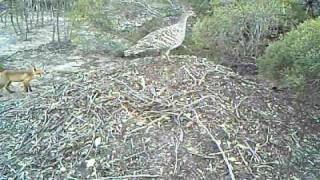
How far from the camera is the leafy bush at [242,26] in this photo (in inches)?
267

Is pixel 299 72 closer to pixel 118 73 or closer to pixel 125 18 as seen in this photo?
pixel 118 73

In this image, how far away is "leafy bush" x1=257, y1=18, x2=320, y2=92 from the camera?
5566mm

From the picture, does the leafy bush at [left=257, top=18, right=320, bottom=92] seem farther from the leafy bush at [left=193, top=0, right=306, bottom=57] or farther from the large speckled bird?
the large speckled bird

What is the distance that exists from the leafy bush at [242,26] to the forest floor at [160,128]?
1074mm

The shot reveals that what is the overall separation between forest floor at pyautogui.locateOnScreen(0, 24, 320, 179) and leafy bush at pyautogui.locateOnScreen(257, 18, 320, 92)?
269 millimetres

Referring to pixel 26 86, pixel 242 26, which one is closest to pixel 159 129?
pixel 26 86

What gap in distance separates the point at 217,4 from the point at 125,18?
2.25 m

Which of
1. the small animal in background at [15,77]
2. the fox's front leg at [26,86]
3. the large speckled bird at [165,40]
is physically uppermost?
the large speckled bird at [165,40]

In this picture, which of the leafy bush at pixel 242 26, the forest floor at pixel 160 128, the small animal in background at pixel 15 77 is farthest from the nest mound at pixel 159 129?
the leafy bush at pixel 242 26

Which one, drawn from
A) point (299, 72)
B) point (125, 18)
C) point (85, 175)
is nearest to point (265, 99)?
point (299, 72)

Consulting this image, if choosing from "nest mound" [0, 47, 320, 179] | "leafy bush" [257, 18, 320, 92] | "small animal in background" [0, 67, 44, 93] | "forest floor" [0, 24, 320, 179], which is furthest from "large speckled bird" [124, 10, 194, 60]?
"small animal in background" [0, 67, 44, 93]

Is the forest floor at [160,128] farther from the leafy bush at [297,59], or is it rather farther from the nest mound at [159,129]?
the leafy bush at [297,59]

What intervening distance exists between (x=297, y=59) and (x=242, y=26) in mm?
1282

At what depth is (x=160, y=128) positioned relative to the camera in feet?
15.9
